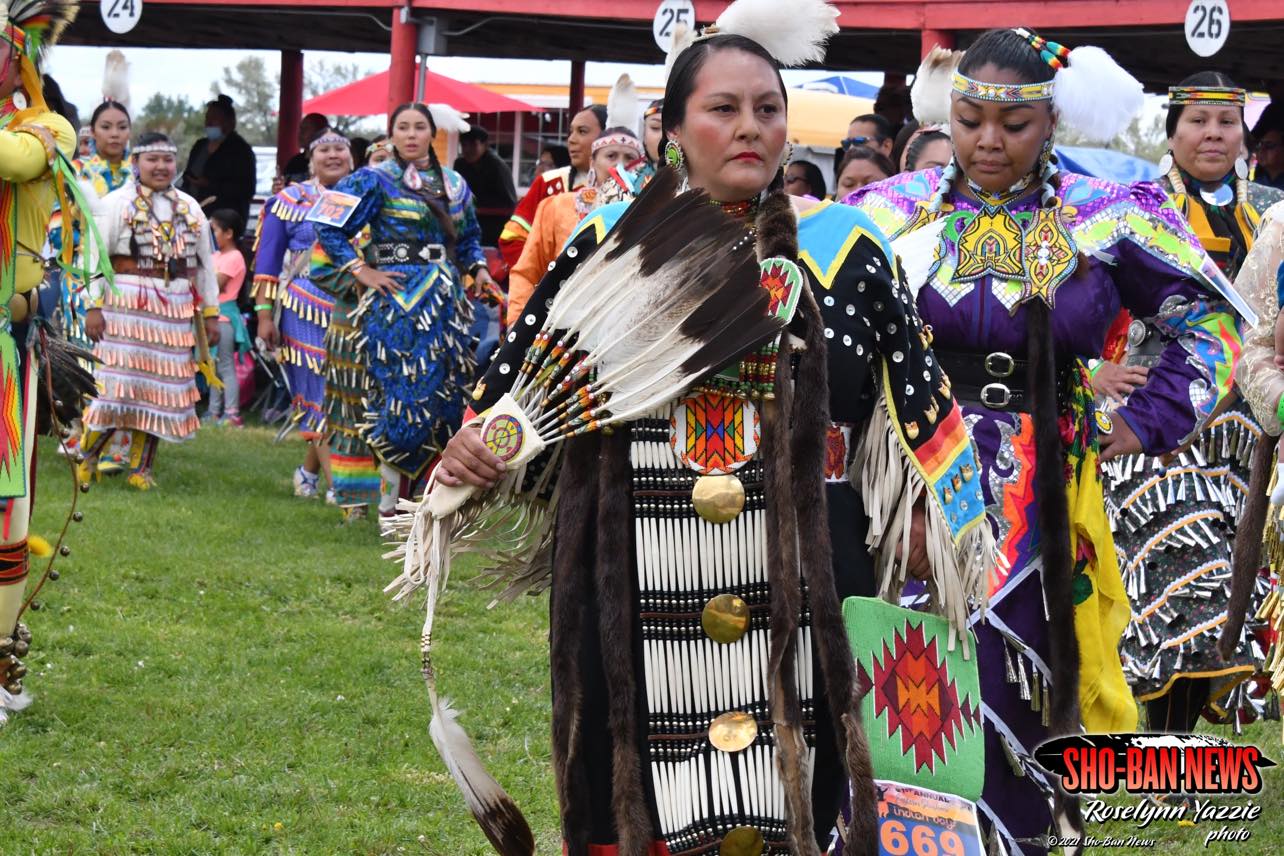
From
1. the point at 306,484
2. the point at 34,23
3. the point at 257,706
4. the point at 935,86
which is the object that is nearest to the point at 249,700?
the point at 257,706

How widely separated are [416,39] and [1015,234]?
432 inches

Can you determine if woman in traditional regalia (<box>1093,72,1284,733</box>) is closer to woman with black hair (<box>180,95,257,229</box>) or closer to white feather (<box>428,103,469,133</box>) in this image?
white feather (<box>428,103,469,133</box>)

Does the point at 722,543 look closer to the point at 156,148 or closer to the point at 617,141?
the point at 617,141

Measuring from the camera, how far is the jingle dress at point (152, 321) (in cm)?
1027

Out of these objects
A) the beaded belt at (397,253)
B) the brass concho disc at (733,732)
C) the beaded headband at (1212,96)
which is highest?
the beaded headband at (1212,96)

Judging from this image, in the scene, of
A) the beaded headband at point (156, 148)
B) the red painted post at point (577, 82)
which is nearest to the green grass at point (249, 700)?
the beaded headband at point (156, 148)

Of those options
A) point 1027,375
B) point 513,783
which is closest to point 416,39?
point 513,783

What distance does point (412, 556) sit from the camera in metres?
3.11

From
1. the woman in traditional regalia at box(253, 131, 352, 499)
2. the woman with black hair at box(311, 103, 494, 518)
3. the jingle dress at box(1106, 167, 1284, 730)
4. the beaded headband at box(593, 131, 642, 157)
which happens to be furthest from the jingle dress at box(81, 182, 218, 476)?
the jingle dress at box(1106, 167, 1284, 730)

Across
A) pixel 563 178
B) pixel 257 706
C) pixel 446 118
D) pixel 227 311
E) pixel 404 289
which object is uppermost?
pixel 446 118

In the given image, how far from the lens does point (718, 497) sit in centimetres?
301

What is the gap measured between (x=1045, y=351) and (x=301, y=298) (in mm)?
7151

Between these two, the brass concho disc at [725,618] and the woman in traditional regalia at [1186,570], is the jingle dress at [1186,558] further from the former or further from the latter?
the brass concho disc at [725,618]

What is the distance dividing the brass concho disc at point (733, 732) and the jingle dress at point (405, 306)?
20.2ft
